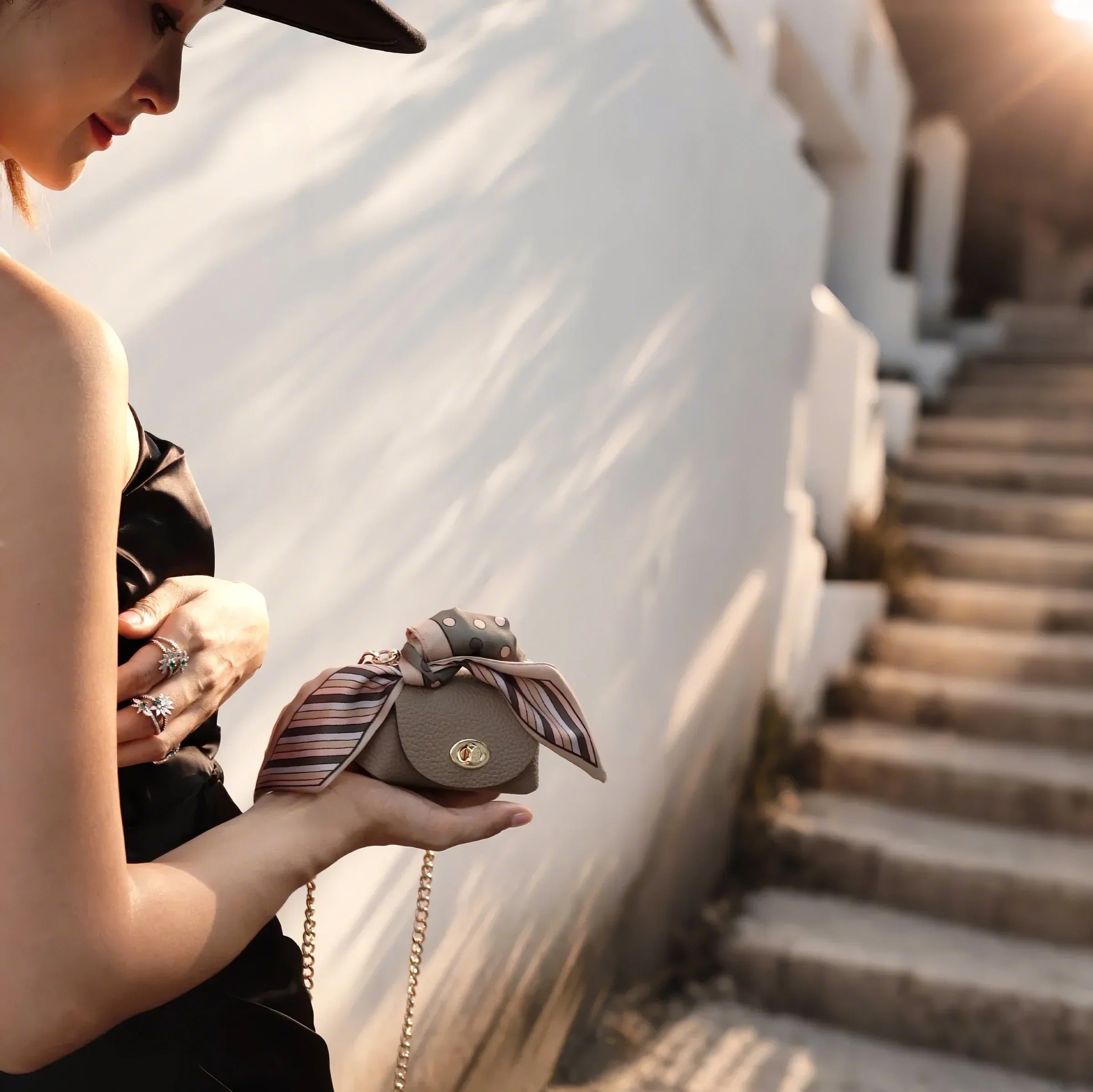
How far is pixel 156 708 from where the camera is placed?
882mm

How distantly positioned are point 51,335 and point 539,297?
6.59 ft

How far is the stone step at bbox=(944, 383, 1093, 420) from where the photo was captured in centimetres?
772

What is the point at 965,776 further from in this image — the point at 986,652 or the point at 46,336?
the point at 46,336

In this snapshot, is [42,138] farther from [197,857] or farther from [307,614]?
[307,614]

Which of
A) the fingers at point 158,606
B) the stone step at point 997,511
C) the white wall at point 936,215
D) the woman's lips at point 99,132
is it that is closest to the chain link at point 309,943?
the fingers at point 158,606

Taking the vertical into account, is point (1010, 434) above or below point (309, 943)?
above

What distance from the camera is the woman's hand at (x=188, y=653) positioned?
2.89 feet

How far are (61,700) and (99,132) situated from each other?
407 millimetres

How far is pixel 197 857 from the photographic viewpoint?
0.79 meters

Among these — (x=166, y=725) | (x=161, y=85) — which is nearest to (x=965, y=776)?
(x=166, y=725)

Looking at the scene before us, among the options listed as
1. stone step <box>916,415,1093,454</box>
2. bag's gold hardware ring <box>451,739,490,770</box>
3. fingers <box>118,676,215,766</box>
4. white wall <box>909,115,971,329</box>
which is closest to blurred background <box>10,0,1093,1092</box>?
stone step <box>916,415,1093,454</box>

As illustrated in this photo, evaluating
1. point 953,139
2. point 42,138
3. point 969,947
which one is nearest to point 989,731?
point 969,947

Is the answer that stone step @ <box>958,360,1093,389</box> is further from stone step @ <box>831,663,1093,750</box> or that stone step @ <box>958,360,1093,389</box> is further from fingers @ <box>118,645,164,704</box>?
fingers @ <box>118,645,164,704</box>

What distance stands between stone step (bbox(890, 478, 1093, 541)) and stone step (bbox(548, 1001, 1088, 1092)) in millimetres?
3521
